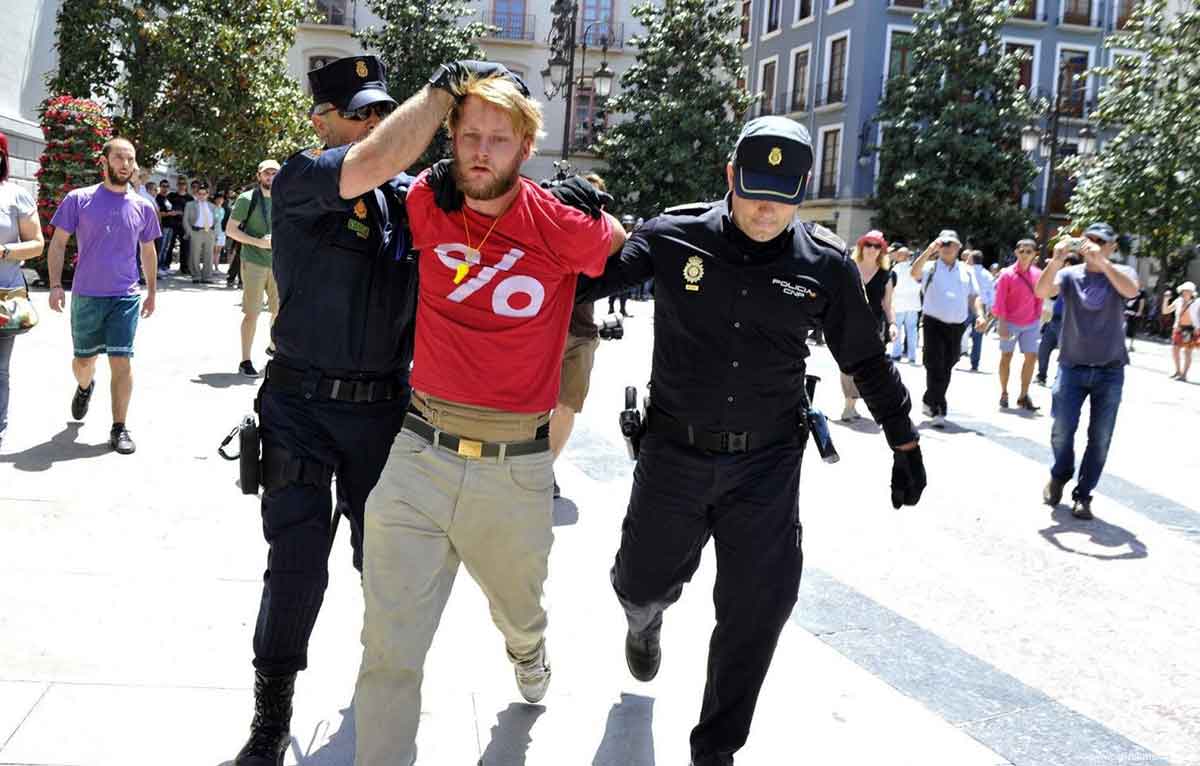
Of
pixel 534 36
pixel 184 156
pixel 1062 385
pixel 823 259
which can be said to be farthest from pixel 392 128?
pixel 534 36

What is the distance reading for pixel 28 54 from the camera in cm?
2172

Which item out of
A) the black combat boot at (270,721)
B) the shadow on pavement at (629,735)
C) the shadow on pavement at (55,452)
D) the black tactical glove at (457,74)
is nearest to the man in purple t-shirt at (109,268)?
the shadow on pavement at (55,452)

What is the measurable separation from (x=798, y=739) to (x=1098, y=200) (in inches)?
1179

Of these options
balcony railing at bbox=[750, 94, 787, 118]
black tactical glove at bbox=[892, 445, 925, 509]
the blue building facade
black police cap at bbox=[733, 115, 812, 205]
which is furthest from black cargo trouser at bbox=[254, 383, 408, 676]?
balcony railing at bbox=[750, 94, 787, 118]

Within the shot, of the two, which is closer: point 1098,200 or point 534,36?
point 1098,200

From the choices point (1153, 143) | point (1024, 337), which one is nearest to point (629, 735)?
point (1024, 337)

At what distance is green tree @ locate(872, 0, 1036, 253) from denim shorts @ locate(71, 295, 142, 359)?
32489mm

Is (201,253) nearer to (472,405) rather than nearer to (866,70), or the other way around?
(472,405)

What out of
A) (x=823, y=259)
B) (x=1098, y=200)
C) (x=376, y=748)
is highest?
(x=1098, y=200)

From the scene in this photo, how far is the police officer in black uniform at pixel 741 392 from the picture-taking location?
11.3ft

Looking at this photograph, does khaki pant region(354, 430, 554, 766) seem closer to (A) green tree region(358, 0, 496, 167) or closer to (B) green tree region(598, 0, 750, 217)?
(B) green tree region(598, 0, 750, 217)

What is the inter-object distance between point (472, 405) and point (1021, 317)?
11.2 metres

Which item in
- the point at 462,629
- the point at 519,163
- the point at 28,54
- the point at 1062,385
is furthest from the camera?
the point at 28,54

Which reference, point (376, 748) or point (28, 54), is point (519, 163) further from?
point (28, 54)
